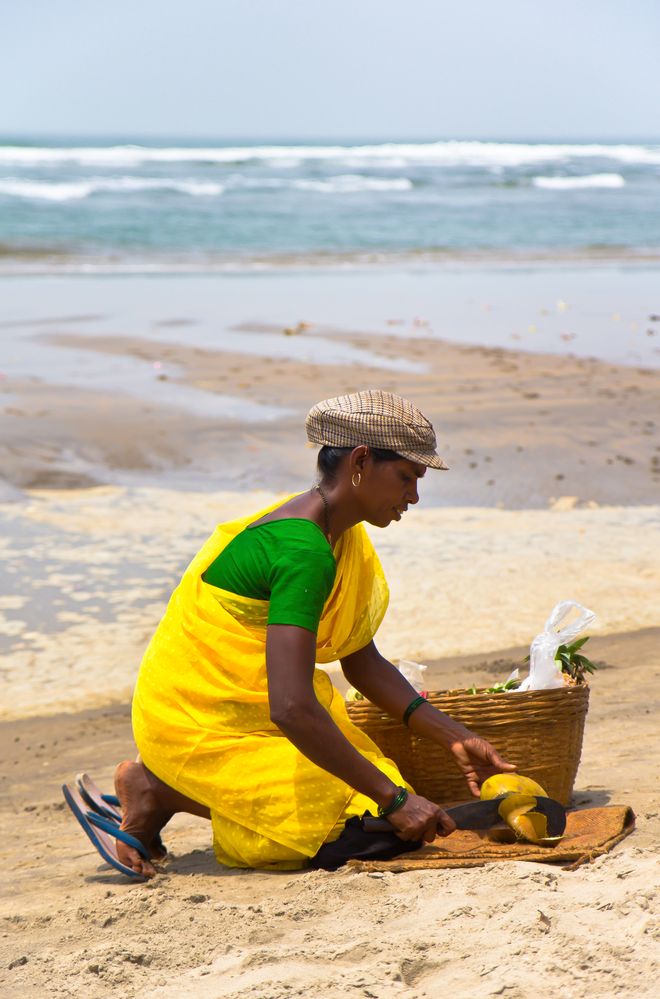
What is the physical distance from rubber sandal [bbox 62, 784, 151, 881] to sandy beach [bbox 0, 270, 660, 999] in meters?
0.08

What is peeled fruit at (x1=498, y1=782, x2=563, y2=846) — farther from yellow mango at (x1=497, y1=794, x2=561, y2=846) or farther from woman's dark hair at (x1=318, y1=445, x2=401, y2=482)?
woman's dark hair at (x1=318, y1=445, x2=401, y2=482)

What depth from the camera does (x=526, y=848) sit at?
2930 millimetres

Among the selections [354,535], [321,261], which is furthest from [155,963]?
[321,261]

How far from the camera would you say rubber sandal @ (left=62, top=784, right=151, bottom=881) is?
3100mm

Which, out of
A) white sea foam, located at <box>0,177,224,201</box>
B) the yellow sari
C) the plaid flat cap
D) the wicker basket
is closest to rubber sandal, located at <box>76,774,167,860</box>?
the yellow sari

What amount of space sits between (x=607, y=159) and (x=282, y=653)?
59.6 meters

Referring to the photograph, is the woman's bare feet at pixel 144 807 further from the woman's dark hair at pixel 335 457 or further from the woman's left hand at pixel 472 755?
the woman's dark hair at pixel 335 457

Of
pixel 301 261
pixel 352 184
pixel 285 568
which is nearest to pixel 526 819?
pixel 285 568

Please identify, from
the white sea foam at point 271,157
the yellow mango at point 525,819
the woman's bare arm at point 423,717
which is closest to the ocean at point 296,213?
the white sea foam at point 271,157

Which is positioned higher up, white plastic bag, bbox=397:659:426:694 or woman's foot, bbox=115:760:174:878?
white plastic bag, bbox=397:659:426:694

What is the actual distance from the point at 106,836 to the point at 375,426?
133cm

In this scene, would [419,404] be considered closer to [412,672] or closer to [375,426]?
[412,672]

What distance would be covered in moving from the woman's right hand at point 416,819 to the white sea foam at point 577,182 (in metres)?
36.6

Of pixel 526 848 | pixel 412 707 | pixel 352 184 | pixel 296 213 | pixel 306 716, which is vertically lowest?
pixel 526 848
